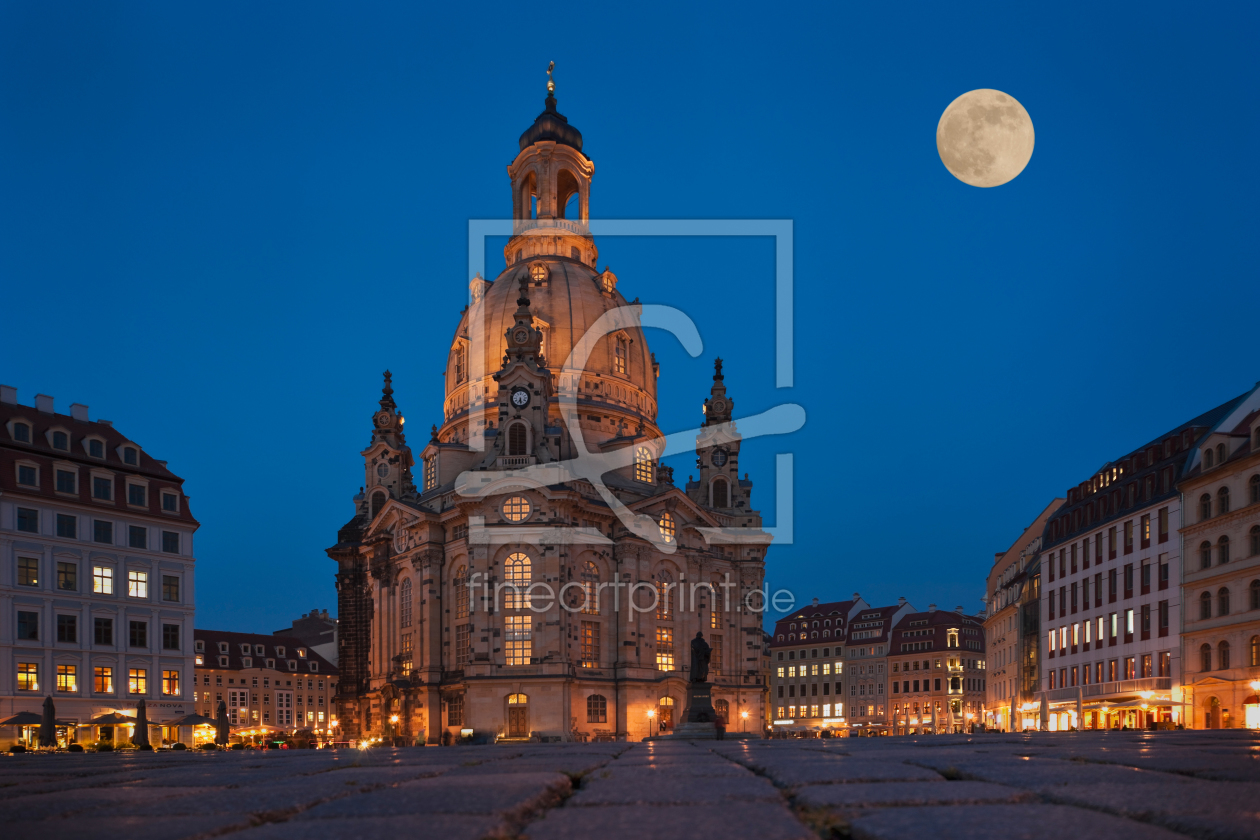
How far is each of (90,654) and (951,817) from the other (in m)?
61.7

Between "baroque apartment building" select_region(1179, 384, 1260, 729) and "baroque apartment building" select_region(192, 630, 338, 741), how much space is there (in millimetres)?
81592

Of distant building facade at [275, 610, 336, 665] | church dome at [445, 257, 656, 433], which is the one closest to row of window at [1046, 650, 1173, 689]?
church dome at [445, 257, 656, 433]

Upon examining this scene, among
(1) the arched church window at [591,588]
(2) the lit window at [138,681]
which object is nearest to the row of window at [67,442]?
(2) the lit window at [138,681]

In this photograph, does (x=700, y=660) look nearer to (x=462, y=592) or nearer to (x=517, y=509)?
(x=517, y=509)

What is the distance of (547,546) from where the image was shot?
7912 centimetres

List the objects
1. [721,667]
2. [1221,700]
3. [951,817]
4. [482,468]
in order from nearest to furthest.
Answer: [951,817] → [1221,700] → [482,468] → [721,667]

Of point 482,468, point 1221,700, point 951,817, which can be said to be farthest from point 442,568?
point 951,817

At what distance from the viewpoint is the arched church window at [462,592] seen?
8194 centimetres

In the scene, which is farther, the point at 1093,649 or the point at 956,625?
the point at 956,625

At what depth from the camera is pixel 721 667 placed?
298ft

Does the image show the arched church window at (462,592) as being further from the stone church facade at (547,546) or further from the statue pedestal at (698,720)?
the statue pedestal at (698,720)

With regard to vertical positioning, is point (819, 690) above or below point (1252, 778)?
below

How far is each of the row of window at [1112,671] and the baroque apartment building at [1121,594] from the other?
58mm

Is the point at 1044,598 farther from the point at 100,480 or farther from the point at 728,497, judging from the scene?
the point at 100,480
